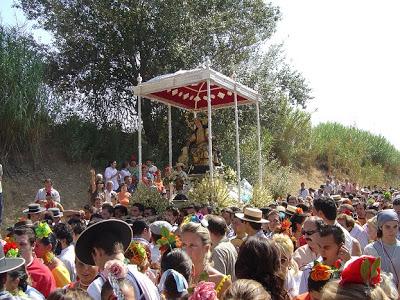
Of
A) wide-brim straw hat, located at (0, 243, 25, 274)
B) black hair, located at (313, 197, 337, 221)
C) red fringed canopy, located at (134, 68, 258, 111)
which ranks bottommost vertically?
wide-brim straw hat, located at (0, 243, 25, 274)

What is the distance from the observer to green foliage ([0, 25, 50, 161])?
1568 cm

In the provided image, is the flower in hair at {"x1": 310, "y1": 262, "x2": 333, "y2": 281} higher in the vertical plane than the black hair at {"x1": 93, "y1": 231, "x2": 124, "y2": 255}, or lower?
lower

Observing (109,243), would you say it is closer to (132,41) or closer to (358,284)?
(358,284)

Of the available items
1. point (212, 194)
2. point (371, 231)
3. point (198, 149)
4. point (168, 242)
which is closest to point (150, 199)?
point (212, 194)

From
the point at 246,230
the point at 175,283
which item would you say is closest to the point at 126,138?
the point at 246,230

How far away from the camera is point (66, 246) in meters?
5.76

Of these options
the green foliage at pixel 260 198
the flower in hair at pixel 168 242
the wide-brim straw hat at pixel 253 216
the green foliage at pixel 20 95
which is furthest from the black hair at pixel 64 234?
the green foliage at pixel 20 95

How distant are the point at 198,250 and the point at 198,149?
10.9 m

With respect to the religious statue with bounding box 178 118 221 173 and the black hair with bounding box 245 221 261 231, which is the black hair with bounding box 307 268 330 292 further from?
the religious statue with bounding box 178 118 221 173

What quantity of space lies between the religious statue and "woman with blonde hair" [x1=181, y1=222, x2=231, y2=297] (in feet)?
34.4

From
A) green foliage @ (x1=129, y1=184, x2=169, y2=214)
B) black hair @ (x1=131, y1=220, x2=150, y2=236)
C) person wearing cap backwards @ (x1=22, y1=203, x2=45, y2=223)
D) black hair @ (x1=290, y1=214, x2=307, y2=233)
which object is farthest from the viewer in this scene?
green foliage @ (x1=129, y1=184, x2=169, y2=214)

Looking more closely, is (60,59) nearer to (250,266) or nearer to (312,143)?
(250,266)

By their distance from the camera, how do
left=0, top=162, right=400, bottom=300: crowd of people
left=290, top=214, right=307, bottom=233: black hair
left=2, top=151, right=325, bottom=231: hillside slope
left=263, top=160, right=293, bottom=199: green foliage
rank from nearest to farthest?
1. left=0, top=162, right=400, bottom=300: crowd of people
2. left=290, top=214, right=307, bottom=233: black hair
3. left=2, top=151, right=325, bottom=231: hillside slope
4. left=263, top=160, right=293, bottom=199: green foliage

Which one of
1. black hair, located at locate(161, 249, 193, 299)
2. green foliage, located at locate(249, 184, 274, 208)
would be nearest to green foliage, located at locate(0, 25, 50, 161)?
green foliage, located at locate(249, 184, 274, 208)
